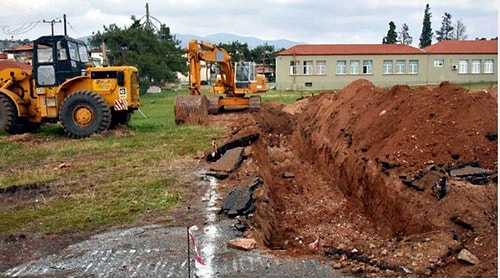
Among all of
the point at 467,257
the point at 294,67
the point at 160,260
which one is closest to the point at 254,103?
the point at 160,260

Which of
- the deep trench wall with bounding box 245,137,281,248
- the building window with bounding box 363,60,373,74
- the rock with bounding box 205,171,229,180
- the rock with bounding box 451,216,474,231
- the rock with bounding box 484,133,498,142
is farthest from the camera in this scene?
the building window with bounding box 363,60,373,74

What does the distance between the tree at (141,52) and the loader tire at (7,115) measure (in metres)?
27.9

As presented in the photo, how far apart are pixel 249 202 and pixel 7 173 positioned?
18.4 feet

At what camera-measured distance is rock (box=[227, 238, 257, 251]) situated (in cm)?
620

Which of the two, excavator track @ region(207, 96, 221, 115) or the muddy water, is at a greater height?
excavator track @ region(207, 96, 221, 115)

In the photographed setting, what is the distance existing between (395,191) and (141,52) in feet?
132

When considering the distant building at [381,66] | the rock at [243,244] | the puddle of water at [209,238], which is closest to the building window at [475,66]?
the distant building at [381,66]

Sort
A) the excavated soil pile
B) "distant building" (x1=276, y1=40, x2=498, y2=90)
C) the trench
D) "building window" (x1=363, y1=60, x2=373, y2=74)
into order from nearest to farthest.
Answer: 1. the excavated soil pile
2. the trench
3. "distant building" (x1=276, y1=40, x2=498, y2=90)
4. "building window" (x1=363, y1=60, x2=373, y2=74)

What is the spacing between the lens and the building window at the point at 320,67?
5919 cm

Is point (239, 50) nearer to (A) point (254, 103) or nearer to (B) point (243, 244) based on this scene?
(A) point (254, 103)

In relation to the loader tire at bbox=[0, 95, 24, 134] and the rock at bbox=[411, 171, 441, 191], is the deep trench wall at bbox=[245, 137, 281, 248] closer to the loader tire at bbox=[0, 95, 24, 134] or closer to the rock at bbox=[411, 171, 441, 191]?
the rock at bbox=[411, 171, 441, 191]

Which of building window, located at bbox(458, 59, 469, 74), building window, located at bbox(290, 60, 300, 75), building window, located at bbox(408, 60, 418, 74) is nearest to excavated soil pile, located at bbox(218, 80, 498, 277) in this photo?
building window, located at bbox(290, 60, 300, 75)

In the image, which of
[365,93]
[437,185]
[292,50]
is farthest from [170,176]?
[292,50]

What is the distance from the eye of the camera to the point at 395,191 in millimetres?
8633
